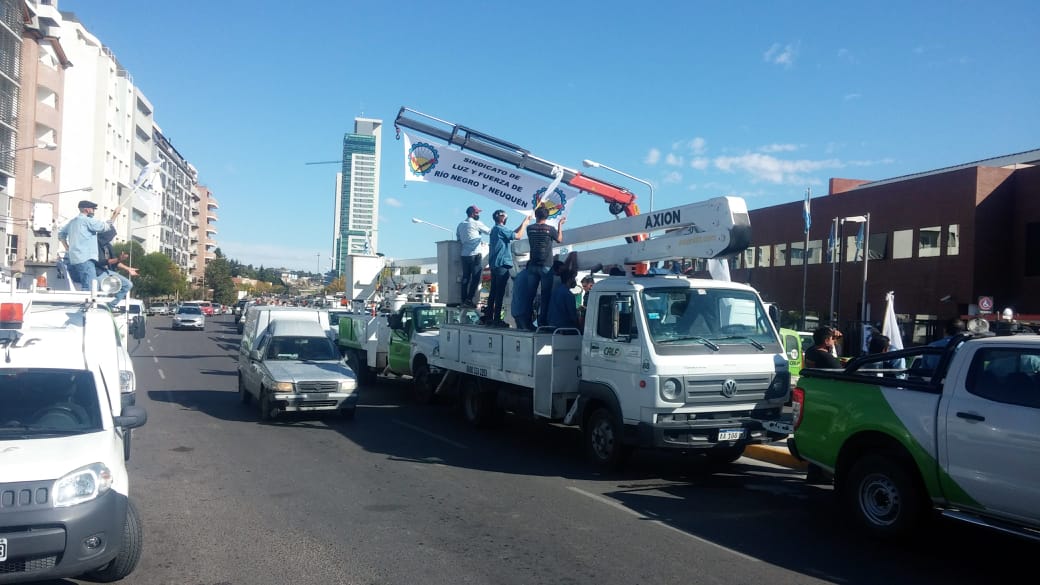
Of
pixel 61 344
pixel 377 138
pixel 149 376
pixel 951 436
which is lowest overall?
pixel 149 376

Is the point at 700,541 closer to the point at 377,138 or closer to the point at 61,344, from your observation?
the point at 61,344

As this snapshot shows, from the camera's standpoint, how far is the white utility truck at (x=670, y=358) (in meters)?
8.89

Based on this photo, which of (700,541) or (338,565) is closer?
(338,565)

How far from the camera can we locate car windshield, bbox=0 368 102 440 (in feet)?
18.6

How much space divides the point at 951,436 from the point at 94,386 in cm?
663

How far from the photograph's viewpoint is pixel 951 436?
6211 millimetres

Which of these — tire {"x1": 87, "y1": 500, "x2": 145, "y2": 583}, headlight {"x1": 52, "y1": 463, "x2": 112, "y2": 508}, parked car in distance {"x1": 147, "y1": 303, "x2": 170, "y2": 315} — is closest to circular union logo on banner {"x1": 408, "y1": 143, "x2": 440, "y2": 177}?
tire {"x1": 87, "y1": 500, "x2": 145, "y2": 583}

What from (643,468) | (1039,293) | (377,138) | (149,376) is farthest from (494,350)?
(377,138)

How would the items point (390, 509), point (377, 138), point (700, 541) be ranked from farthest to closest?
point (377, 138)
point (390, 509)
point (700, 541)

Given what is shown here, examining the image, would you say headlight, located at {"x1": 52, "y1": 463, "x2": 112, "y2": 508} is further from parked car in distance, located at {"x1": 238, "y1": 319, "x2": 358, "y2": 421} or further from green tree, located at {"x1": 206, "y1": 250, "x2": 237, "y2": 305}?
green tree, located at {"x1": 206, "y1": 250, "x2": 237, "y2": 305}

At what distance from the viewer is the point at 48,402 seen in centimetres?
591

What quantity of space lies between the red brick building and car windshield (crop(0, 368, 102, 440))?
82.0 ft

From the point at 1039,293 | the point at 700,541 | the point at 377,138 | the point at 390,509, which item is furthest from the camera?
the point at 377,138

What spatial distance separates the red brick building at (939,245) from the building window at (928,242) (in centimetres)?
4
